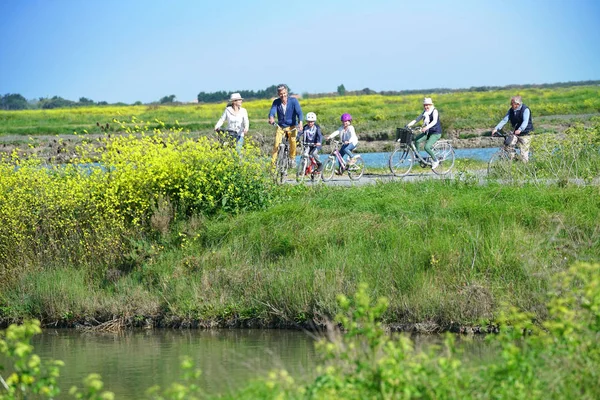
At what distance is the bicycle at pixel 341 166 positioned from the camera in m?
22.0

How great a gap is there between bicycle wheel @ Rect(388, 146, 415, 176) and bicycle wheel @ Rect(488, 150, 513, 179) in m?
2.97

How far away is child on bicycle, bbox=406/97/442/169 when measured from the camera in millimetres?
21703

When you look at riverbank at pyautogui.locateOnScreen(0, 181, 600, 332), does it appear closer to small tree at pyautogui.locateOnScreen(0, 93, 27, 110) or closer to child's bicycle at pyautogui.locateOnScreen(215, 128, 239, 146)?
child's bicycle at pyautogui.locateOnScreen(215, 128, 239, 146)

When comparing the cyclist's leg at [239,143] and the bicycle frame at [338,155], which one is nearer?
the cyclist's leg at [239,143]

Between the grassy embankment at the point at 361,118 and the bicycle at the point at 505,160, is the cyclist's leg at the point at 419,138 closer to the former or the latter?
the bicycle at the point at 505,160

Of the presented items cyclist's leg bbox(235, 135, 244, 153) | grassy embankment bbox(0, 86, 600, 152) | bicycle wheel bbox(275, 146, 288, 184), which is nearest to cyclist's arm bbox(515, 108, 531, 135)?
bicycle wheel bbox(275, 146, 288, 184)

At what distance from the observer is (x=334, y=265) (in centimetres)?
1412

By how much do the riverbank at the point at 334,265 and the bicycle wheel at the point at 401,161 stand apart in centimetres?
529

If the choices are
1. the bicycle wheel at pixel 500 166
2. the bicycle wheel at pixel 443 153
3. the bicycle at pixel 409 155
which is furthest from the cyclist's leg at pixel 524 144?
the bicycle wheel at pixel 443 153

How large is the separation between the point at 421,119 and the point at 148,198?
822cm

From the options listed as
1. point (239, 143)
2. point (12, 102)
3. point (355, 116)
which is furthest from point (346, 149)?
point (12, 102)

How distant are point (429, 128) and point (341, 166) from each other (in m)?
2.22

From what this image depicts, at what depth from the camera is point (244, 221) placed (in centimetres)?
1597

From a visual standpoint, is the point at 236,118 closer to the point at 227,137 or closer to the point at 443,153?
the point at 227,137
